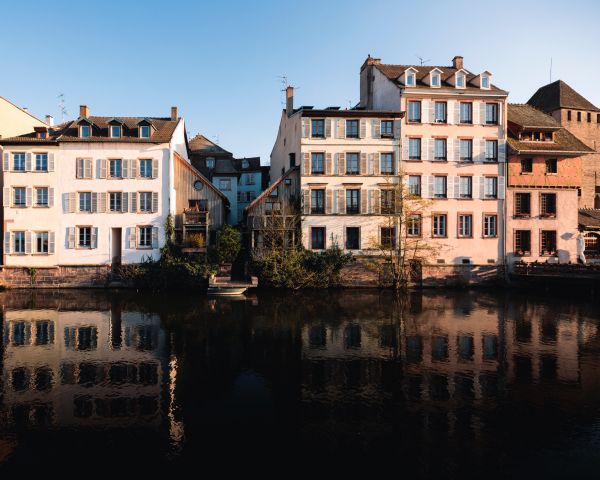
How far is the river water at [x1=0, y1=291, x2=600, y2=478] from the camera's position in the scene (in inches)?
332

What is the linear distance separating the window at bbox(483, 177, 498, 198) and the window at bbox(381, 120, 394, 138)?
30.0 ft

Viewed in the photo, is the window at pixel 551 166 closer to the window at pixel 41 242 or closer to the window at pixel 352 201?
the window at pixel 352 201

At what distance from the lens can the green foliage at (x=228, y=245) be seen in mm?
31766

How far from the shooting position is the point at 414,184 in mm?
34031

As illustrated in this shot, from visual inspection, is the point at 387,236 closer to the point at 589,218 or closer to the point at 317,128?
the point at 317,128

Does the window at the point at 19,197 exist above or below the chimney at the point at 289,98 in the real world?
below

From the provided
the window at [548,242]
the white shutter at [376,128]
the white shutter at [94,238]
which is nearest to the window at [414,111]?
the white shutter at [376,128]

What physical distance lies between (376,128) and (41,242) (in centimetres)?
2911

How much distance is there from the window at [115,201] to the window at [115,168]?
1.50m

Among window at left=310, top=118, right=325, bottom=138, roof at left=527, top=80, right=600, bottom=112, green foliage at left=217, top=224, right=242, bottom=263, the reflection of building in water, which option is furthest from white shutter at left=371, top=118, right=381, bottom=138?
roof at left=527, top=80, right=600, bottom=112

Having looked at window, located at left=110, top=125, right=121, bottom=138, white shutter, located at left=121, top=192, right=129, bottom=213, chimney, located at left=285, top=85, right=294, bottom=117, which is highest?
chimney, located at left=285, top=85, right=294, bottom=117

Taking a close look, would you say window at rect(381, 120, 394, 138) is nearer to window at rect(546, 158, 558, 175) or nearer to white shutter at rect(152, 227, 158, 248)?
window at rect(546, 158, 558, 175)

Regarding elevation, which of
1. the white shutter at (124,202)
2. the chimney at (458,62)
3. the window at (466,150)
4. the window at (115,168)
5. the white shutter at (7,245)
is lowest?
the white shutter at (7,245)

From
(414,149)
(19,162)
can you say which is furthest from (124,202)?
(414,149)
